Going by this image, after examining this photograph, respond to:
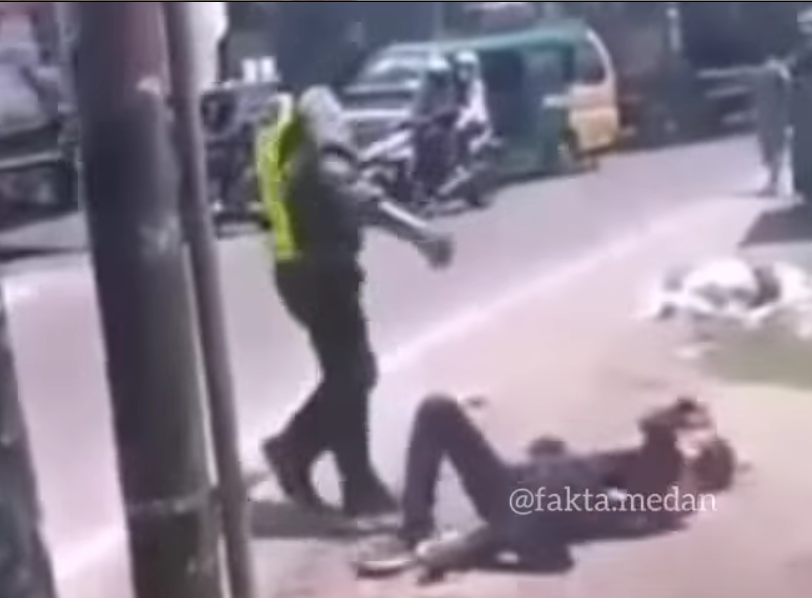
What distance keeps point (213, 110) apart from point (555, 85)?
0.93ft

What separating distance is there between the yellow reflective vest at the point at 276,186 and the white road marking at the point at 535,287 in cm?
12

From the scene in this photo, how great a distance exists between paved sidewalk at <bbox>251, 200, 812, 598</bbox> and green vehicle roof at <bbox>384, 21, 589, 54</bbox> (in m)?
0.18

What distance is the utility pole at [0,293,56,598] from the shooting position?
54.9 inches

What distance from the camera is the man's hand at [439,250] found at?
1.37m

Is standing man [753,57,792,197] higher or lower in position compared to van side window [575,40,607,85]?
lower

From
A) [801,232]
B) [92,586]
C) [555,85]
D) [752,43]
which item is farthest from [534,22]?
[92,586]

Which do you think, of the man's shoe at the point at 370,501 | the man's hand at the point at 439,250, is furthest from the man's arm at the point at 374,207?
the man's shoe at the point at 370,501

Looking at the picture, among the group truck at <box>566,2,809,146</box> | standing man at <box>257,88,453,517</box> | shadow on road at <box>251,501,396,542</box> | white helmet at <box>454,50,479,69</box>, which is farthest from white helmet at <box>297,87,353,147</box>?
shadow on road at <box>251,501,396,542</box>

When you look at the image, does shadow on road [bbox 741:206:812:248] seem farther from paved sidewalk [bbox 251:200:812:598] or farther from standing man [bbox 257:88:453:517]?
standing man [bbox 257:88:453:517]

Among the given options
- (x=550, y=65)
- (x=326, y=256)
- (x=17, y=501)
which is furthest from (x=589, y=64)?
(x=17, y=501)

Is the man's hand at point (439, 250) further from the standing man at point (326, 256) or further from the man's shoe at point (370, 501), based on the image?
the man's shoe at point (370, 501)

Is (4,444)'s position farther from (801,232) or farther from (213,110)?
(801,232)

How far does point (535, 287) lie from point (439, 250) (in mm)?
87

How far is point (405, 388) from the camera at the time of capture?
54.7 inches
